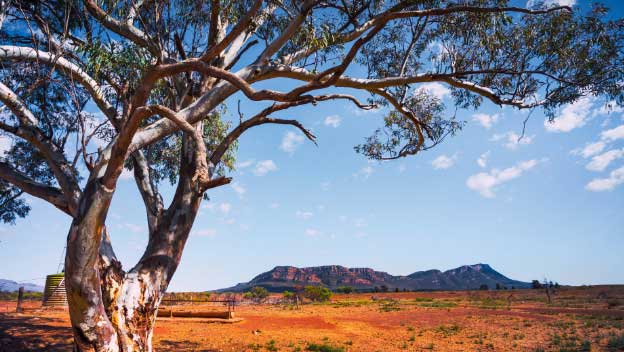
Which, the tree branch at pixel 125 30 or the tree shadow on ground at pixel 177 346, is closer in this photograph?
the tree branch at pixel 125 30

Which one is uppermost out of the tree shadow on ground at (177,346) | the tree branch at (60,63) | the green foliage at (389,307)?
the tree branch at (60,63)

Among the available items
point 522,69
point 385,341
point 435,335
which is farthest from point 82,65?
point 435,335

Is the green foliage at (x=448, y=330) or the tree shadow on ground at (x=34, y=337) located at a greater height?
the tree shadow on ground at (x=34, y=337)

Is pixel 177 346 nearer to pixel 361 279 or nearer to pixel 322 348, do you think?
pixel 322 348

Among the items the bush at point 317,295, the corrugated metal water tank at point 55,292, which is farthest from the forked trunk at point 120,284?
the bush at point 317,295

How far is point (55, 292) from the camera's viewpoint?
57.0 feet

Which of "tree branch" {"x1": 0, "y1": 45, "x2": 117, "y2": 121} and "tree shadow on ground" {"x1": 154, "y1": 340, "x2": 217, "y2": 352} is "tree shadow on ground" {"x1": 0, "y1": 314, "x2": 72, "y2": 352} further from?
"tree branch" {"x1": 0, "y1": 45, "x2": 117, "y2": 121}

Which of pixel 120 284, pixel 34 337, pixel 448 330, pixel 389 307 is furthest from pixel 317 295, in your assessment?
pixel 120 284

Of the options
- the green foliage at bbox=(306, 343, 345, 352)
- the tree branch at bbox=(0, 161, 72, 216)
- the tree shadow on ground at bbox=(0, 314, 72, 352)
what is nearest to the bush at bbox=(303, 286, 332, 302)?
the green foliage at bbox=(306, 343, 345, 352)

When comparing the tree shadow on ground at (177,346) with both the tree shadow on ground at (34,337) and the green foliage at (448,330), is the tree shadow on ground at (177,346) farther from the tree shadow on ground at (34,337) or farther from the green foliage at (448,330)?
the green foliage at (448,330)

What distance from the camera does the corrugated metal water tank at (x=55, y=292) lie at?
56.6 feet

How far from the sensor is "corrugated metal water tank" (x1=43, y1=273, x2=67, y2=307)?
1725 cm

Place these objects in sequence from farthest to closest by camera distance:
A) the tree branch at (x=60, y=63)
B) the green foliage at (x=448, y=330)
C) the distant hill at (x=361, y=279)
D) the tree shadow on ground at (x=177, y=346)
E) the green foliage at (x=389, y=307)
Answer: the distant hill at (x=361, y=279) < the green foliage at (x=389, y=307) < the green foliage at (x=448, y=330) < the tree shadow on ground at (x=177, y=346) < the tree branch at (x=60, y=63)

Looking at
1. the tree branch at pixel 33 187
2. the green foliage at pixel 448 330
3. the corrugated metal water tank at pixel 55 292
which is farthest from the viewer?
the corrugated metal water tank at pixel 55 292
